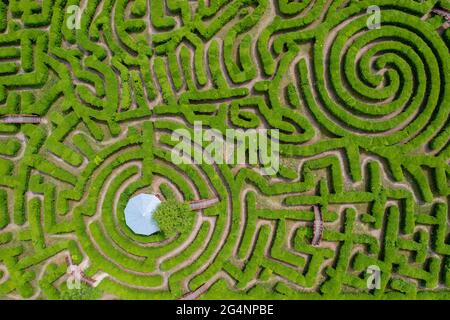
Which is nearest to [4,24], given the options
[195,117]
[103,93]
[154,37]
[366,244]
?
[103,93]

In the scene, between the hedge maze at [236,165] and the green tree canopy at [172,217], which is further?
the hedge maze at [236,165]

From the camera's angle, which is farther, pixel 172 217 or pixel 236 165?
pixel 236 165

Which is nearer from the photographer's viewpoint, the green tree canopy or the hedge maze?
the green tree canopy

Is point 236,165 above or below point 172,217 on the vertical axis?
above

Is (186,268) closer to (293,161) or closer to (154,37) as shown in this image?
(293,161)
